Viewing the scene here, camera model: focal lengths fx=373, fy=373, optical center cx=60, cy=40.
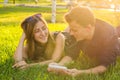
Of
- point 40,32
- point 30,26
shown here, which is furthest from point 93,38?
point 30,26

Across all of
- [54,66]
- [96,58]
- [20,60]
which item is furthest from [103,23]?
[20,60]

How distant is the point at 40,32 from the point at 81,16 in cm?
128

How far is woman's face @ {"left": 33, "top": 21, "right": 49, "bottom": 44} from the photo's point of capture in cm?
646

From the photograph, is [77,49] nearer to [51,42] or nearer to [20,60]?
[51,42]

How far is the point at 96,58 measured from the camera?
5.91 metres

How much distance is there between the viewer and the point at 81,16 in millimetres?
5363

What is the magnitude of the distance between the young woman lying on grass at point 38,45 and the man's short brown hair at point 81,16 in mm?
1148

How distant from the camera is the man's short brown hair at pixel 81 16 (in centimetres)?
534

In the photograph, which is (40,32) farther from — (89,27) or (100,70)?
(100,70)

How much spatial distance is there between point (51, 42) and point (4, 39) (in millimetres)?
3466

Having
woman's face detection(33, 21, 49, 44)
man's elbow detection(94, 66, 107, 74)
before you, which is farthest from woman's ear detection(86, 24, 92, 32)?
woman's face detection(33, 21, 49, 44)

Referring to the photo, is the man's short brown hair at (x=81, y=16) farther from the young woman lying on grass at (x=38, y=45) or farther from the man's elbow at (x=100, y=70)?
the young woman lying on grass at (x=38, y=45)

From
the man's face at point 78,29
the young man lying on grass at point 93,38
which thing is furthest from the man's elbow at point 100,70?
the man's face at point 78,29

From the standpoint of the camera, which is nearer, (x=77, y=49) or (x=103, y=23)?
(x=103, y=23)
